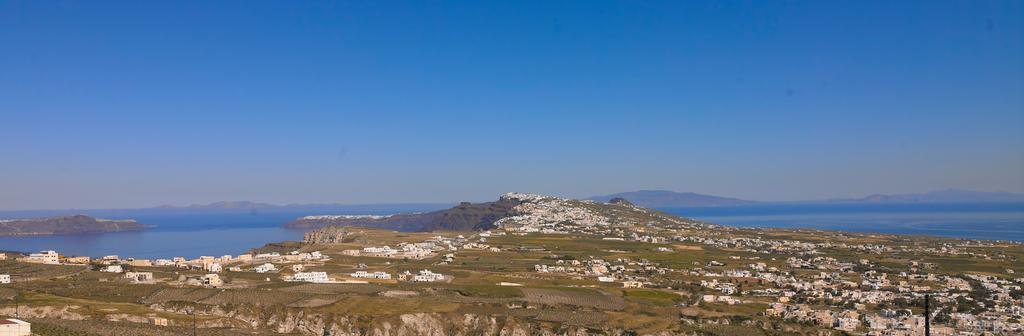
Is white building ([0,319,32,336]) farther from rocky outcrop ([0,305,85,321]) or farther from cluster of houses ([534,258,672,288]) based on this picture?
cluster of houses ([534,258,672,288])

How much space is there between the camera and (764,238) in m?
114

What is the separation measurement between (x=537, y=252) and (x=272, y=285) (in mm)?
39254

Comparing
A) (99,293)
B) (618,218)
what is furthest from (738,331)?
(618,218)

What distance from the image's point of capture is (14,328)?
3238cm

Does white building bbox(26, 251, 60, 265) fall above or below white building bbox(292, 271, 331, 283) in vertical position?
above

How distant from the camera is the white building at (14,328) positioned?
106ft

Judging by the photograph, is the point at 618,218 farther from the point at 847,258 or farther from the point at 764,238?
the point at 847,258

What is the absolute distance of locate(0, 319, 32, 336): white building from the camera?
106ft

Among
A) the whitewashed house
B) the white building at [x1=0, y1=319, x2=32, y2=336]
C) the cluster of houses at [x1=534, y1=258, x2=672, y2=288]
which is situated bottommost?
the cluster of houses at [x1=534, y1=258, x2=672, y2=288]

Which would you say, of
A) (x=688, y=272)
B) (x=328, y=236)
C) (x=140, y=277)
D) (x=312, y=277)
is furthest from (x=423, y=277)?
(x=328, y=236)

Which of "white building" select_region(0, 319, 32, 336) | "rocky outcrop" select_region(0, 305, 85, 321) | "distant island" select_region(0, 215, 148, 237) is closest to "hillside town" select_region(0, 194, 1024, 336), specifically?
"rocky outcrop" select_region(0, 305, 85, 321)

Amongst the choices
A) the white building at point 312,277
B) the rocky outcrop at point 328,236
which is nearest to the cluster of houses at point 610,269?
the white building at point 312,277

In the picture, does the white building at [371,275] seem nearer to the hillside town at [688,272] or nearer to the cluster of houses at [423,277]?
the hillside town at [688,272]

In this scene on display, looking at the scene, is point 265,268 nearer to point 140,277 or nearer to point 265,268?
point 265,268
